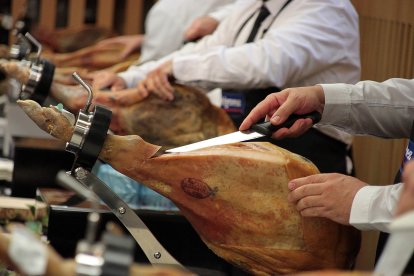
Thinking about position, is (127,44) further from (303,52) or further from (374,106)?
(374,106)

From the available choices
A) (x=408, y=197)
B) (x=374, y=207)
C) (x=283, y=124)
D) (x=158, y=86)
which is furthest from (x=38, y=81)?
(x=408, y=197)

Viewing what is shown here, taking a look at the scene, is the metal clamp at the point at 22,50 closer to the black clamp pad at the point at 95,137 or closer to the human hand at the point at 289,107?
the human hand at the point at 289,107

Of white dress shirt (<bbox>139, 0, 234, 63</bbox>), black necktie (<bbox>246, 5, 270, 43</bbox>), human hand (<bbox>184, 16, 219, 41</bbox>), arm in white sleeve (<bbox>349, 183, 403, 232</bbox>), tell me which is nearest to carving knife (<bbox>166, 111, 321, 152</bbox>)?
arm in white sleeve (<bbox>349, 183, 403, 232</bbox>)

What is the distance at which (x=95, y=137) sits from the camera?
1.91m

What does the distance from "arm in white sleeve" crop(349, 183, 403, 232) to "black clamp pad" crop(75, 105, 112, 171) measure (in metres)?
0.52

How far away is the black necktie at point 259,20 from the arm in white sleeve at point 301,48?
0.49 ft

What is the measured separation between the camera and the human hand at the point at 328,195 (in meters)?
1.87

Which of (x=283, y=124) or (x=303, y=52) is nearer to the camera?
(x=283, y=124)

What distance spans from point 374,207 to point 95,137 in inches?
22.5

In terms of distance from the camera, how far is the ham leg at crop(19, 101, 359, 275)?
1.97 metres


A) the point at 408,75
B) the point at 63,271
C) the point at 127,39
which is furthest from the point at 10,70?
the point at 63,271

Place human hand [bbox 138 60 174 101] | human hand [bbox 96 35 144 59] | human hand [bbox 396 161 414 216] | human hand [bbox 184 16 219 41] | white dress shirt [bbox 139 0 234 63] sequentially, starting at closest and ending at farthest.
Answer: human hand [bbox 396 161 414 216] < human hand [bbox 138 60 174 101] < human hand [bbox 184 16 219 41] < white dress shirt [bbox 139 0 234 63] < human hand [bbox 96 35 144 59]

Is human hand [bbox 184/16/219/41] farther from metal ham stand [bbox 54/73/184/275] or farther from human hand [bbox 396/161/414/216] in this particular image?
human hand [bbox 396/161/414/216]

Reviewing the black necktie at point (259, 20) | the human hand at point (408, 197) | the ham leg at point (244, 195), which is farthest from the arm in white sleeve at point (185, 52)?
the human hand at point (408, 197)
